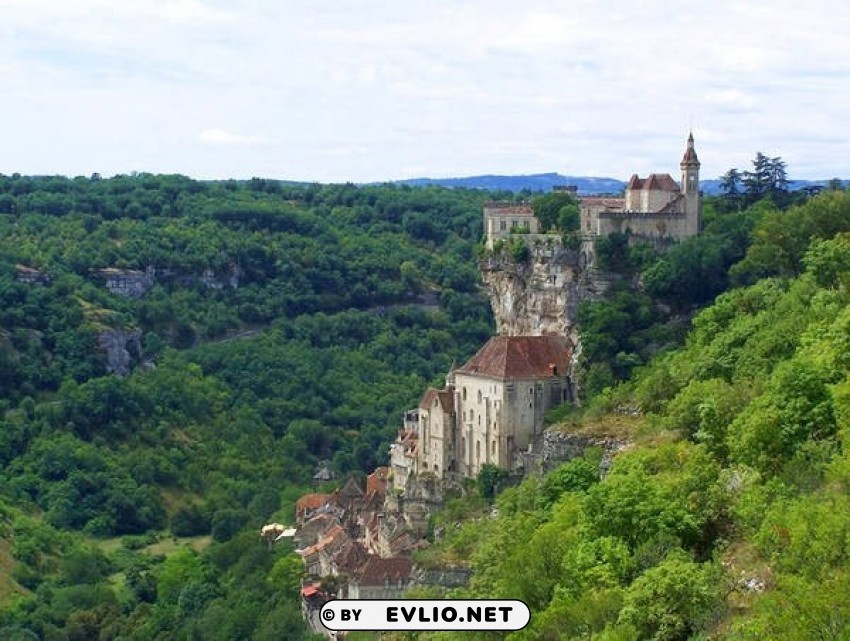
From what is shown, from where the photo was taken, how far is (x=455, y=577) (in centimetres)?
5506

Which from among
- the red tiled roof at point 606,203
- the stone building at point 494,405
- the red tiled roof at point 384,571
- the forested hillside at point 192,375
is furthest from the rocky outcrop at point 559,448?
the red tiled roof at point 606,203

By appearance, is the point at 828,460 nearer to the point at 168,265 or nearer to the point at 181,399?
the point at 181,399

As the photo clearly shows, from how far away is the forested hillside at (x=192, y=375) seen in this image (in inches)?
3196

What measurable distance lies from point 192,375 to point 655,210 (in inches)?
2318

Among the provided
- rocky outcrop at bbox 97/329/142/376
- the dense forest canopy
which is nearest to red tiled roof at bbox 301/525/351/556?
the dense forest canopy

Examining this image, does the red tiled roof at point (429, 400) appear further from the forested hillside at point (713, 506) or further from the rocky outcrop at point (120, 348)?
the rocky outcrop at point (120, 348)

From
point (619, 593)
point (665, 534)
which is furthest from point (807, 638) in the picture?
point (665, 534)

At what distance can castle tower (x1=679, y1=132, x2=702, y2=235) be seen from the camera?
2911 inches

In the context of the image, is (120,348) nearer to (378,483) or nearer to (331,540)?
(378,483)

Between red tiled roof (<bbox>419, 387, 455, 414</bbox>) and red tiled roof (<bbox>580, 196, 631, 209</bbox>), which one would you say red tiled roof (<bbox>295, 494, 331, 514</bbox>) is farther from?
red tiled roof (<bbox>580, 196, 631, 209</bbox>)

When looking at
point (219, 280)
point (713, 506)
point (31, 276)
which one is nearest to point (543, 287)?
point (713, 506)

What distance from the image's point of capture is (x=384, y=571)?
58688mm

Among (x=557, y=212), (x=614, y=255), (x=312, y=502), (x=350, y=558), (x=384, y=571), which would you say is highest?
(x=557, y=212)

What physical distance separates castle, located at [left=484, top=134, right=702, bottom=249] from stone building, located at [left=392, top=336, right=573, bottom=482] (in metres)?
6.77
